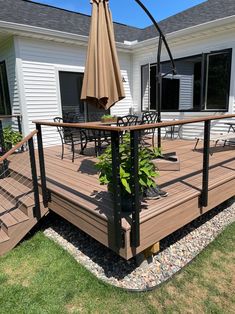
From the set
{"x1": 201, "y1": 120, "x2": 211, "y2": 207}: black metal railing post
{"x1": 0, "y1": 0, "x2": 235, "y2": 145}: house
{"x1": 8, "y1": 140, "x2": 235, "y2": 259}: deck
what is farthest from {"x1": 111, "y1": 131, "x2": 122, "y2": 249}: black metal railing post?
{"x1": 0, "y1": 0, "x2": 235, "y2": 145}: house

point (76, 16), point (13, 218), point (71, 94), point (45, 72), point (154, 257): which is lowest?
point (154, 257)

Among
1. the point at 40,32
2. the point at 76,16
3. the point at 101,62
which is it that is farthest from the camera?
the point at 76,16

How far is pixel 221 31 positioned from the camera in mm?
5715

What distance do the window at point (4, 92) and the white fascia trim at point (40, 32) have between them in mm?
1332

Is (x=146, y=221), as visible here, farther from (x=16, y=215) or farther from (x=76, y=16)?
(x=76, y=16)

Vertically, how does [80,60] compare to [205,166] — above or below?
above

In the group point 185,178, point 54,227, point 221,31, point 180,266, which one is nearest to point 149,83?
point 221,31

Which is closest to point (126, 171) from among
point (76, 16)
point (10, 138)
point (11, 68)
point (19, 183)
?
point (19, 183)

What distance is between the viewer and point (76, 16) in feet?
27.6

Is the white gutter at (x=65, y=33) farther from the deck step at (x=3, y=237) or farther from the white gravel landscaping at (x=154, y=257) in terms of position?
the deck step at (x=3, y=237)

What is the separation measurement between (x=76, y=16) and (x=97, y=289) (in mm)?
8629

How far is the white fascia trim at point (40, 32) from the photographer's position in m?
5.16

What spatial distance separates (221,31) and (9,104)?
18.2 feet

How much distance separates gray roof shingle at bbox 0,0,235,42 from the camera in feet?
20.8
